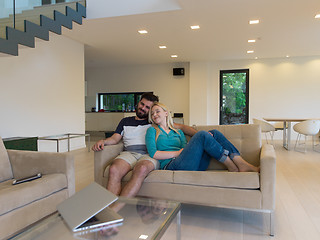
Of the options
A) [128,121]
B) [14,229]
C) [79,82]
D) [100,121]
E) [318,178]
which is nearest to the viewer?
[14,229]

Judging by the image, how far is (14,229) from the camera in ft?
5.55

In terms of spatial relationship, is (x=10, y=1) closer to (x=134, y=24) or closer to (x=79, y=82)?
(x=134, y=24)

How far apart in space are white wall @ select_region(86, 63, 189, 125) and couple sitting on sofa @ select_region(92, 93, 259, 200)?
6.52 metres

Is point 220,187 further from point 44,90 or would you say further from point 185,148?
point 44,90

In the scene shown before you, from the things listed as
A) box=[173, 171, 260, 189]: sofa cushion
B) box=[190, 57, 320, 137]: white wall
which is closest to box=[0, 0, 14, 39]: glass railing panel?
box=[173, 171, 260, 189]: sofa cushion

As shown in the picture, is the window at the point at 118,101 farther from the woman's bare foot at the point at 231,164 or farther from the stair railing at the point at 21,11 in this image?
the woman's bare foot at the point at 231,164

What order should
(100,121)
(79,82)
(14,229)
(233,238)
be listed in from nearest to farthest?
(14,229) < (233,238) < (79,82) < (100,121)

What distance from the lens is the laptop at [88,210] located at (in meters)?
1.24

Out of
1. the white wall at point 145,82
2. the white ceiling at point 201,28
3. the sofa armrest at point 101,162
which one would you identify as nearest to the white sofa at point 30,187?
the sofa armrest at point 101,162

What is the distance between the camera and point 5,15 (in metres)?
3.80

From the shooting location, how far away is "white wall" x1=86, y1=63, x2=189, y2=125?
30.0 feet

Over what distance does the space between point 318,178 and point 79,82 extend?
535cm

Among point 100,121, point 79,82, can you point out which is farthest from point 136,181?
point 100,121

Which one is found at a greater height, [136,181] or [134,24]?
[134,24]
